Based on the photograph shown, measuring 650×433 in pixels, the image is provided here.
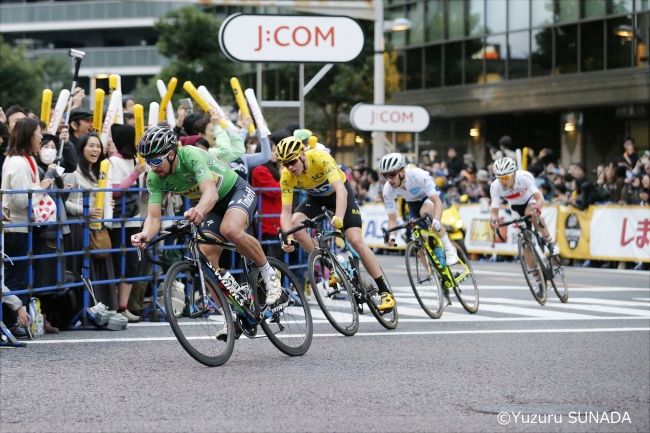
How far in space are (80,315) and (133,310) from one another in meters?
0.97

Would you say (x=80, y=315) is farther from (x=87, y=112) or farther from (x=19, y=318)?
(x=87, y=112)

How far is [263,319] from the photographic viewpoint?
9875 mm

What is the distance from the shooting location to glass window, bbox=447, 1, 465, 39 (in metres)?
40.6

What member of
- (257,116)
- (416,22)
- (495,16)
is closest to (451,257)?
(257,116)

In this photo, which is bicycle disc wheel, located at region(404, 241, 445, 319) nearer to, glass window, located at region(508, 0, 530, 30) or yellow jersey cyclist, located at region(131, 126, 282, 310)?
yellow jersey cyclist, located at region(131, 126, 282, 310)

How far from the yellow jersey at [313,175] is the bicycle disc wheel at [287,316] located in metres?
1.46

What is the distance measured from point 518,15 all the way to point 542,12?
107cm

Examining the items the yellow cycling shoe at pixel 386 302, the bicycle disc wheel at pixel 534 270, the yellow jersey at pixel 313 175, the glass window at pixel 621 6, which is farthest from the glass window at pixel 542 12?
the yellow jersey at pixel 313 175

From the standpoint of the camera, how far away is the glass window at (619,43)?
33.9 metres

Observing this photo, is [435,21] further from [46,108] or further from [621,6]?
[46,108]

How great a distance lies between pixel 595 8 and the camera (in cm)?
3506

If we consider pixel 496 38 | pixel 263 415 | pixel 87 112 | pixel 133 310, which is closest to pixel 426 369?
pixel 263 415

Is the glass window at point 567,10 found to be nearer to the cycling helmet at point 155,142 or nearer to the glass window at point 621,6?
the glass window at point 621,6

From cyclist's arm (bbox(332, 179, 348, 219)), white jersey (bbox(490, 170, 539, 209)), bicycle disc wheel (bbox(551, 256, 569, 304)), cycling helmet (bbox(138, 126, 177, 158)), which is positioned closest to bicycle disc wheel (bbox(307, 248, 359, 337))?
cyclist's arm (bbox(332, 179, 348, 219))
